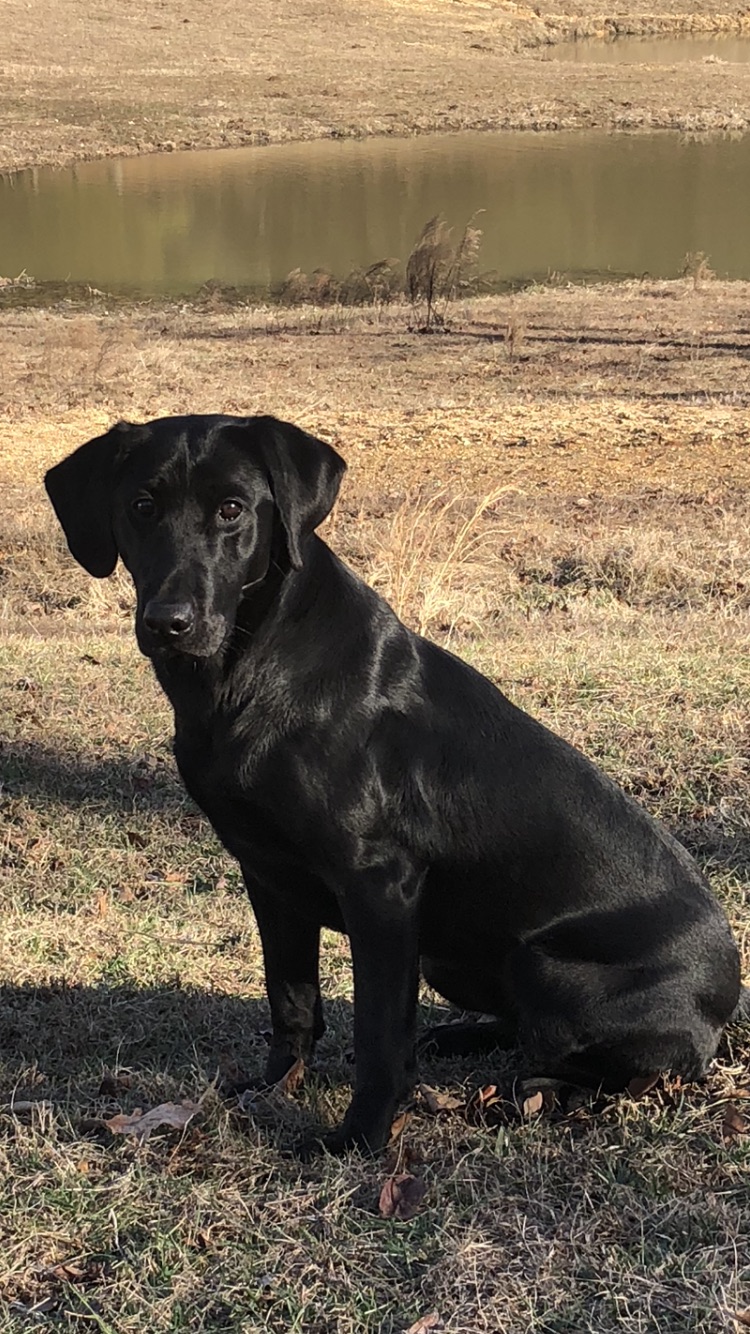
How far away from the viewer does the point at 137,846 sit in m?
5.08

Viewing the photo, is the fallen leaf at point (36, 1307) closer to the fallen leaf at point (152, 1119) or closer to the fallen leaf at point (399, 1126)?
the fallen leaf at point (152, 1119)

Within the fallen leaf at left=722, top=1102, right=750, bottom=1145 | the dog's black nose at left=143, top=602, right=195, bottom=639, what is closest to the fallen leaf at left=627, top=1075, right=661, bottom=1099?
the fallen leaf at left=722, top=1102, right=750, bottom=1145

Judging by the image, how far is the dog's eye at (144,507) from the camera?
3020mm

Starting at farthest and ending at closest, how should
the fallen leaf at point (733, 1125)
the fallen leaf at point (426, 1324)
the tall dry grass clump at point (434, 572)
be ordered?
1. the tall dry grass clump at point (434, 572)
2. the fallen leaf at point (733, 1125)
3. the fallen leaf at point (426, 1324)

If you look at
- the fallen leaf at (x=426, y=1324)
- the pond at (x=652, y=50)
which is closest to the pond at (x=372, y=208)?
the pond at (x=652, y=50)

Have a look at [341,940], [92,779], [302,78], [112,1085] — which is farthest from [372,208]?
[112,1085]

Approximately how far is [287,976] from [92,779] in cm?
227

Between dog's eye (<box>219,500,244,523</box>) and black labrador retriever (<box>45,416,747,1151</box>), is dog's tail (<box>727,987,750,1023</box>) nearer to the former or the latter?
black labrador retriever (<box>45,416,747,1151</box>)

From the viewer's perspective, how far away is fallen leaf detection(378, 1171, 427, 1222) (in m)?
2.89

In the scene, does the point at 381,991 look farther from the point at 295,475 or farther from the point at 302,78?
the point at 302,78

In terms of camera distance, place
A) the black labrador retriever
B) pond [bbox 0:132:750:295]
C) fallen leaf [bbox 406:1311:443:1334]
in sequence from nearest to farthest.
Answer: fallen leaf [bbox 406:1311:443:1334] < the black labrador retriever < pond [bbox 0:132:750:295]

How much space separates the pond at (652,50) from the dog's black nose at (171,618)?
61.1m

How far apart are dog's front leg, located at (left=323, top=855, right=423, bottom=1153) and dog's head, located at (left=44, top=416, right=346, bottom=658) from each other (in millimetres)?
631

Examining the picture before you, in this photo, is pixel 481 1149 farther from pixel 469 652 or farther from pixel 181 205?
pixel 181 205
